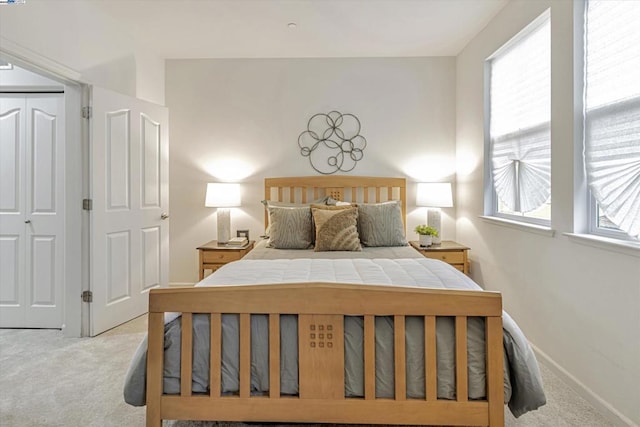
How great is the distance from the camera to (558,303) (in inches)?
92.1

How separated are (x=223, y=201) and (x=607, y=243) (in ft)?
10.3

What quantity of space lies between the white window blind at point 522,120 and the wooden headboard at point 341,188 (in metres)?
1.06

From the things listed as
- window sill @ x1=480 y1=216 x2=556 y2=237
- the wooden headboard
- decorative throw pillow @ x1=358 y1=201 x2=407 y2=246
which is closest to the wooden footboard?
window sill @ x1=480 y1=216 x2=556 y2=237

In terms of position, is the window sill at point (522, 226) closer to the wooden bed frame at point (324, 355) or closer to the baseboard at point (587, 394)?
the baseboard at point (587, 394)

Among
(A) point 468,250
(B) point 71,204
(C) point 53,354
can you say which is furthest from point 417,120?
(C) point 53,354

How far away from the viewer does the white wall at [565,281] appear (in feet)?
5.94

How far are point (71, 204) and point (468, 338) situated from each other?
303 centimetres

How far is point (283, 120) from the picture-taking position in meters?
4.12

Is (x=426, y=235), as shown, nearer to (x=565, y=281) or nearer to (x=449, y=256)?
(x=449, y=256)

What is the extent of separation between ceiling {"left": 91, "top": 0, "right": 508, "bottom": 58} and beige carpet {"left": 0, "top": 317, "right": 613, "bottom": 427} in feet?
8.80

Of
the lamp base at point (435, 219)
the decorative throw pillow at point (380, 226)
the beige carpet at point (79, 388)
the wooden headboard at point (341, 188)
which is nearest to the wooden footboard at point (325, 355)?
the beige carpet at point (79, 388)

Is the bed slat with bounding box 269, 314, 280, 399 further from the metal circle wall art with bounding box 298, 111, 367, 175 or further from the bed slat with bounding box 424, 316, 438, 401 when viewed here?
the metal circle wall art with bounding box 298, 111, 367, 175

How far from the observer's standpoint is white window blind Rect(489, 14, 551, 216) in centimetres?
257

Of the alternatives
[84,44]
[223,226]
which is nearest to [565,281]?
[223,226]
